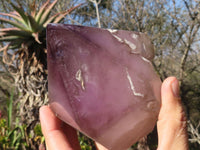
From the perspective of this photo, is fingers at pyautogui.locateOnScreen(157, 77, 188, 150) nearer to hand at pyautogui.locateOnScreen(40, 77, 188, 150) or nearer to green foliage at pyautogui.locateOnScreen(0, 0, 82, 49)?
hand at pyautogui.locateOnScreen(40, 77, 188, 150)

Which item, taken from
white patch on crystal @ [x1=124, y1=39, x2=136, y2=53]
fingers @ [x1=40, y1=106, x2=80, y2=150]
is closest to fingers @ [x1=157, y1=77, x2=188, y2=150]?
white patch on crystal @ [x1=124, y1=39, x2=136, y2=53]

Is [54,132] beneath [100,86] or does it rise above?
beneath

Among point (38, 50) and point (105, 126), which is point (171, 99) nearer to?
point (105, 126)

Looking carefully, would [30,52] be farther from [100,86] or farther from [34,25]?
[100,86]

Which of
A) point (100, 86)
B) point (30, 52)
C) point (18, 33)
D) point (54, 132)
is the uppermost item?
point (18, 33)

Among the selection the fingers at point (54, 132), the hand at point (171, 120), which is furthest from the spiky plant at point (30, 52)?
the hand at point (171, 120)

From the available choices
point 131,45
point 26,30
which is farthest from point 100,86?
point 26,30
